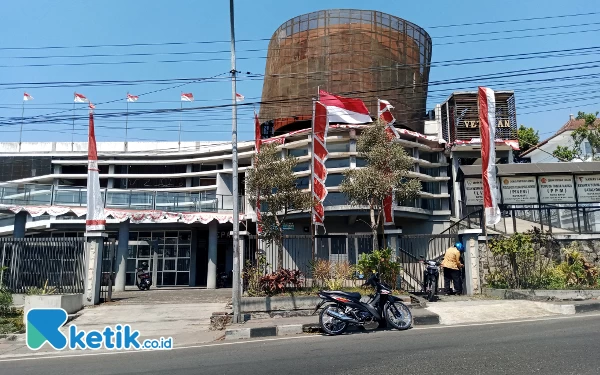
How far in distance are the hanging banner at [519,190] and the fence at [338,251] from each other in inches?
170

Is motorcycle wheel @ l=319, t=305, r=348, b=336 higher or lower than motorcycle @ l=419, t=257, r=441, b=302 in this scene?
lower

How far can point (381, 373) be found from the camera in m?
5.91

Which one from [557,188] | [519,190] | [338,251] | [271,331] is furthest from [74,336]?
[557,188]

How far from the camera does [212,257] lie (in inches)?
970

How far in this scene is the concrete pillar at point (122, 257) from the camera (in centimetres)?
2183

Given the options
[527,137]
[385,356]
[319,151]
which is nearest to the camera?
[385,356]

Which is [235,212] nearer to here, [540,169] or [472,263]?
[472,263]

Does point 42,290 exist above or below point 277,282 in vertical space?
below

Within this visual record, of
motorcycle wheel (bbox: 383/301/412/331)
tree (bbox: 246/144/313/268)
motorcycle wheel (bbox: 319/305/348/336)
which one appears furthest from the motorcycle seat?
tree (bbox: 246/144/313/268)

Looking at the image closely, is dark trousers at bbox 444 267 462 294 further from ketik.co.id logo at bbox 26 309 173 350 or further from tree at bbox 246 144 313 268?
ketik.co.id logo at bbox 26 309 173 350

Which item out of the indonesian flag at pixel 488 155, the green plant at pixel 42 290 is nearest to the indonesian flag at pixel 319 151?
the indonesian flag at pixel 488 155

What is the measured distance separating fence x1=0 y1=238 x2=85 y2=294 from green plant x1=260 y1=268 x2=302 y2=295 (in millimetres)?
6527

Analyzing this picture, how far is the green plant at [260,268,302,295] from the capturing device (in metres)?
12.7

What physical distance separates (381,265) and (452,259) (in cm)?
243
